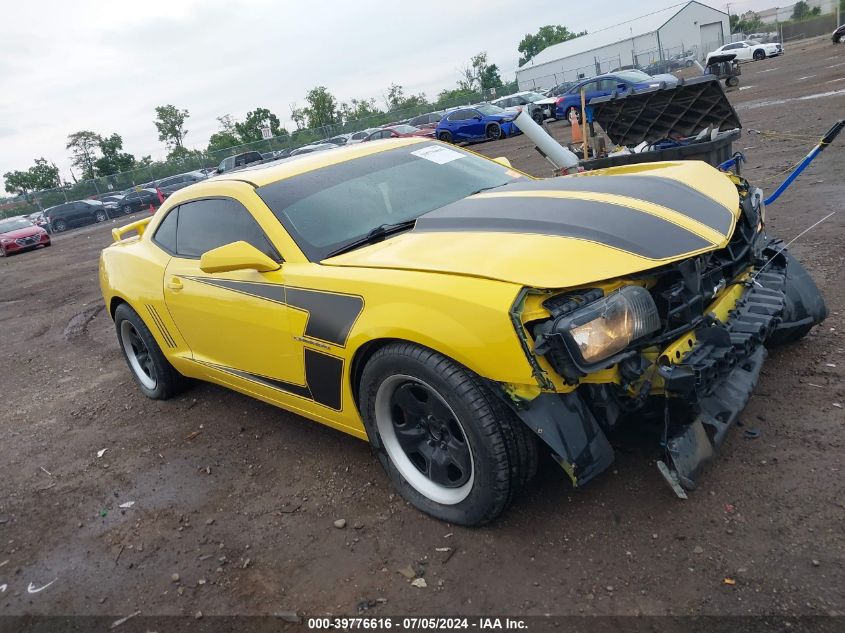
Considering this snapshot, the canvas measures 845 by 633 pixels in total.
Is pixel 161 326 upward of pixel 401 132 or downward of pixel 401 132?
downward

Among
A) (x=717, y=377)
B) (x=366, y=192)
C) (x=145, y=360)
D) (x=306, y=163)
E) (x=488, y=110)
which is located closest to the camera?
(x=717, y=377)

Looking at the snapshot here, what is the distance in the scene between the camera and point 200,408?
4449 millimetres

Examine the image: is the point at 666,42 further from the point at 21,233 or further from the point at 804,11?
the point at 21,233

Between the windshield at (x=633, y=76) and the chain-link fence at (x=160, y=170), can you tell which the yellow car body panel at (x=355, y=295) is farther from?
the chain-link fence at (x=160, y=170)

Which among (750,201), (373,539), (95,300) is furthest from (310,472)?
(95,300)

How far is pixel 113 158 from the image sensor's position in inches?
2272

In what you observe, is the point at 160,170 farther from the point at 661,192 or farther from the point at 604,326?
the point at 604,326

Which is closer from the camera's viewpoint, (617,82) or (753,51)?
(617,82)

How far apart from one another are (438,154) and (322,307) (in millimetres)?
1597

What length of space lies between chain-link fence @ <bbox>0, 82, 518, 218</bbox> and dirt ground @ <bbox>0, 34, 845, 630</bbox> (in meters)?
36.9

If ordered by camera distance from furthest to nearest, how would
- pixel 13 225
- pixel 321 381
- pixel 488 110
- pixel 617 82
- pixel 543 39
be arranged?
pixel 543 39
pixel 488 110
pixel 617 82
pixel 13 225
pixel 321 381

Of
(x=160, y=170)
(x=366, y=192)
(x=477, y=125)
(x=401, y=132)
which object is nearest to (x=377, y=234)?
(x=366, y=192)

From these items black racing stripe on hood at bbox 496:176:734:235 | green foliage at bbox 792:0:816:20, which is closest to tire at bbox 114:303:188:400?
black racing stripe on hood at bbox 496:176:734:235

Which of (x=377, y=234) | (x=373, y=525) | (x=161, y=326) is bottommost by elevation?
(x=373, y=525)
